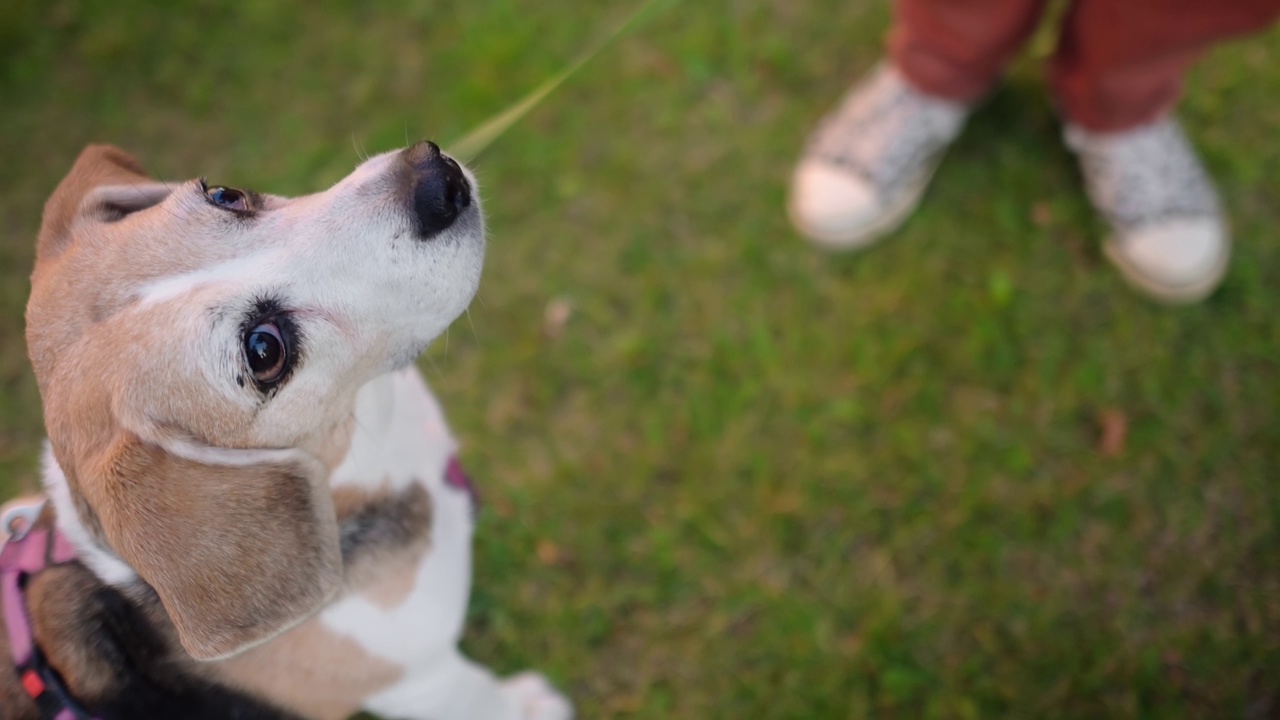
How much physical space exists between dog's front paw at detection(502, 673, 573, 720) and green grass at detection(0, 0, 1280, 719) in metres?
0.10

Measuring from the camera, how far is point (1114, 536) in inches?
123

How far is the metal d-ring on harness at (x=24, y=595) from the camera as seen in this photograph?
1840 millimetres

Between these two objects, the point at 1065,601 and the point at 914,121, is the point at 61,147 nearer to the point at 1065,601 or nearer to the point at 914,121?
the point at 914,121

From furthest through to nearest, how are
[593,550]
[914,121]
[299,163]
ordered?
[299,163] < [914,121] < [593,550]

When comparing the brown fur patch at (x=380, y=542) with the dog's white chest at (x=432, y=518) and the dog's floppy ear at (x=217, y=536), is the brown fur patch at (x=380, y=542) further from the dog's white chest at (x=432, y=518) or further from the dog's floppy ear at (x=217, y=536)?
the dog's floppy ear at (x=217, y=536)

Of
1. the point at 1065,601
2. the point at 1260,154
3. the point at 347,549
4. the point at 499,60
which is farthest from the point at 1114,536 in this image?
the point at 499,60

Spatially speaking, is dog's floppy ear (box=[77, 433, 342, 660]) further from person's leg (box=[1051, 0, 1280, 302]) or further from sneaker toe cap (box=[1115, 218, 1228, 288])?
sneaker toe cap (box=[1115, 218, 1228, 288])

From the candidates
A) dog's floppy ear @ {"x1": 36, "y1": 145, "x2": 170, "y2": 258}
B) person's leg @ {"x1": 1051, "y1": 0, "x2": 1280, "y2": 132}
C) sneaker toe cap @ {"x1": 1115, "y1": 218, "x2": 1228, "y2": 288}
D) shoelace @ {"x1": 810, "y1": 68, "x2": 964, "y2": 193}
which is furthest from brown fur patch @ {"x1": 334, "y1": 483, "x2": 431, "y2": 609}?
sneaker toe cap @ {"x1": 1115, "y1": 218, "x2": 1228, "y2": 288}

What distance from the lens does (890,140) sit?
357 cm

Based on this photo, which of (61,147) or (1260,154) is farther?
(61,147)

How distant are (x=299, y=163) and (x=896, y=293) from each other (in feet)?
9.45

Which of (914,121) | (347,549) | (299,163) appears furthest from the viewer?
(299,163)

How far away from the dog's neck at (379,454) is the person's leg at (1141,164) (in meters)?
2.67

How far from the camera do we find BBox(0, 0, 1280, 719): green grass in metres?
3.06
